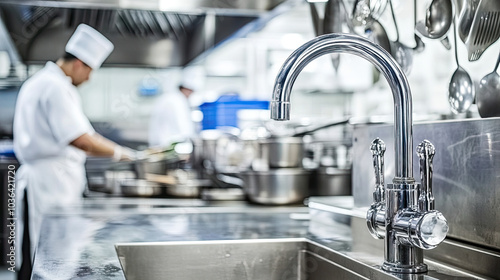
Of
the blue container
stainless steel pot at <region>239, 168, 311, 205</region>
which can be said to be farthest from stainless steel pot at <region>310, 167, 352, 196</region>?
the blue container

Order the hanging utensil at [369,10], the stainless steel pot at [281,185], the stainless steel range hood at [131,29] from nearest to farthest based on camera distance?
1. the hanging utensil at [369,10]
2. the stainless steel pot at [281,185]
3. the stainless steel range hood at [131,29]

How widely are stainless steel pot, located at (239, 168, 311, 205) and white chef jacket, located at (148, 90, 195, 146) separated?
3.53 m

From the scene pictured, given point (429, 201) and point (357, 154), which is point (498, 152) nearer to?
point (429, 201)

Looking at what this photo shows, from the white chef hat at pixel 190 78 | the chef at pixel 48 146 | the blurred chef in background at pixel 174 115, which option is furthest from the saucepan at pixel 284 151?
the white chef hat at pixel 190 78

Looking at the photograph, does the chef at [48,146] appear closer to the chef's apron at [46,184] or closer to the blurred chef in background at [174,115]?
the chef's apron at [46,184]

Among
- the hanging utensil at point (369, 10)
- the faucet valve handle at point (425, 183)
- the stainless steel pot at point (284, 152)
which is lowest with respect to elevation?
the faucet valve handle at point (425, 183)

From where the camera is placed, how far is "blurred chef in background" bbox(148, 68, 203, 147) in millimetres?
5605

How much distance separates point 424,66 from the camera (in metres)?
5.07

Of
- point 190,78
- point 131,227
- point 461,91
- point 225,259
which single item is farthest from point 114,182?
point 190,78

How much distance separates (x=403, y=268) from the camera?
86cm

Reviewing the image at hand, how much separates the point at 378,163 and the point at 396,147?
0.06 metres

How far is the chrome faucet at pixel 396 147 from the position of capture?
2.71ft

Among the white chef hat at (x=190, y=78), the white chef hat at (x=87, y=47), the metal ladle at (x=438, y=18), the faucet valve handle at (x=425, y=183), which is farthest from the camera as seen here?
the white chef hat at (x=190, y=78)

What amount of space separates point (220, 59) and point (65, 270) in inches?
235
